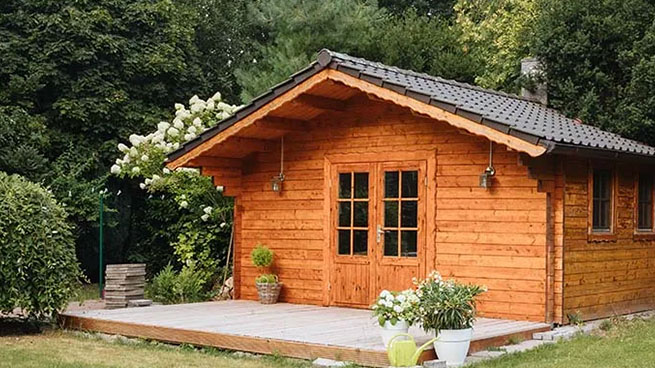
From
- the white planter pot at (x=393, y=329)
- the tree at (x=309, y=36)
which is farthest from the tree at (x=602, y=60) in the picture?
the tree at (x=309, y=36)

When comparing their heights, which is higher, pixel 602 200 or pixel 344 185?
pixel 344 185

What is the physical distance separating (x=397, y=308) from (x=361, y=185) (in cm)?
368

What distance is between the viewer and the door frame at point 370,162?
10711mm

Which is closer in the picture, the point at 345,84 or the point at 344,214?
the point at 345,84

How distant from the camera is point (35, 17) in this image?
18.2 m

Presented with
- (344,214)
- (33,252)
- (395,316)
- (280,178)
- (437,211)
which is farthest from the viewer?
(280,178)

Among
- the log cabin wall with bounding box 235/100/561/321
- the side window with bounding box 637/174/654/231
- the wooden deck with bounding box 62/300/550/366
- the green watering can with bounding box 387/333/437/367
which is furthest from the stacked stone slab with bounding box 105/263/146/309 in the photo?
the side window with bounding box 637/174/654/231

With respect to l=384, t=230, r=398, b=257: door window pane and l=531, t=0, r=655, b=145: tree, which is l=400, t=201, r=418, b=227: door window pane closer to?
l=384, t=230, r=398, b=257: door window pane

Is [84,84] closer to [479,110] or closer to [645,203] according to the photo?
[479,110]

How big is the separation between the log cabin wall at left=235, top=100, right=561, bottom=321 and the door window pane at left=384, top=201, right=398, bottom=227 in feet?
1.94

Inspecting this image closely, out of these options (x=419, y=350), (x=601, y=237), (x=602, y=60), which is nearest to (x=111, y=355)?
(x=419, y=350)

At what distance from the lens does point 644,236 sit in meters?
11.7

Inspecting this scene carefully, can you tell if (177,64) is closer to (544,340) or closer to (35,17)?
(35,17)

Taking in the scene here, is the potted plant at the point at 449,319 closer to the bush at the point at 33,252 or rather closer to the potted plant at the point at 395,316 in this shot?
the potted plant at the point at 395,316
